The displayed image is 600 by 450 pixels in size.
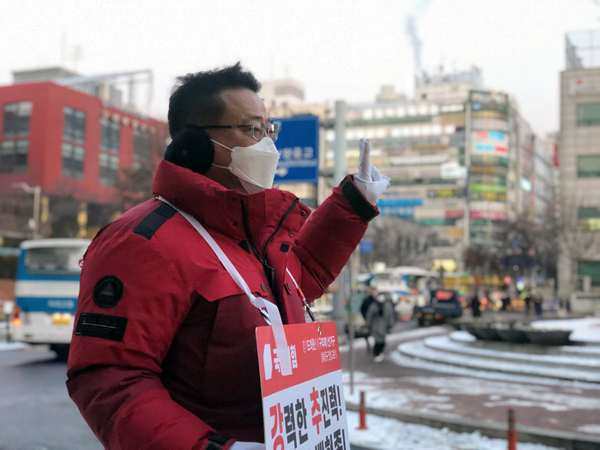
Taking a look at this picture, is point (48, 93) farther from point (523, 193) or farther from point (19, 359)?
point (523, 193)

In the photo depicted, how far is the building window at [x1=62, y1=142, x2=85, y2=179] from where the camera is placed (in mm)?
58781

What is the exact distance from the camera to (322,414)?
6.68ft

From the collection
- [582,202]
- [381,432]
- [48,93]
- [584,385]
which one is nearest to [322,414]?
[381,432]

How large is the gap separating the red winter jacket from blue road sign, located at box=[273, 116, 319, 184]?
1358 cm

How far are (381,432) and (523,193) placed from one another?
13027 centimetres

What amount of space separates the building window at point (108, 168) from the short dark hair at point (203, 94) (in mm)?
62187

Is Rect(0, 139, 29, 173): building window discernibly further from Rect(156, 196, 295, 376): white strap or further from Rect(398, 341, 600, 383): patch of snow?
Rect(156, 196, 295, 376): white strap

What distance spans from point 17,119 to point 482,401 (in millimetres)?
56375

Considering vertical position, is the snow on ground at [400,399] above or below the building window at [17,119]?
below

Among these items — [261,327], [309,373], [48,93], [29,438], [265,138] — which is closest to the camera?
[261,327]

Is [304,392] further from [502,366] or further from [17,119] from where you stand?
[17,119]

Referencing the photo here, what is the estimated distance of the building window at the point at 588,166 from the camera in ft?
173

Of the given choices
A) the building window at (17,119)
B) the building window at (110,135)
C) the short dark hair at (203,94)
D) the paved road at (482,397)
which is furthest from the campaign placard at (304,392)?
the building window at (110,135)

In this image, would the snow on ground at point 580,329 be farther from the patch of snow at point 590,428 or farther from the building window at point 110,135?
the building window at point 110,135
